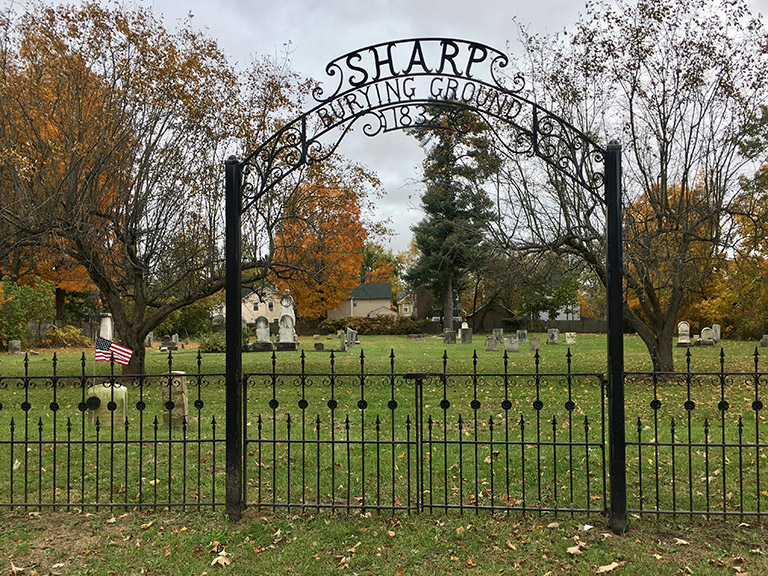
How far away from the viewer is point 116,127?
11.9 meters

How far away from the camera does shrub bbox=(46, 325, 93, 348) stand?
30.5 m

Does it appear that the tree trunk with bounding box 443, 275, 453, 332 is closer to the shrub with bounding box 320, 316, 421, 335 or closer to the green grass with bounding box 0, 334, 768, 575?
the shrub with bounding box 320, 316, 421, 335

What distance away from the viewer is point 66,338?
1207 inches

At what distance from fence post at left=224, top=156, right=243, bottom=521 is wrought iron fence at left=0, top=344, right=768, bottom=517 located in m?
0.10

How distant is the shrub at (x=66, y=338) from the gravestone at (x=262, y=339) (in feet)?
34.9

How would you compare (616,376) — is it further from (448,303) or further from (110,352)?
(448,303)

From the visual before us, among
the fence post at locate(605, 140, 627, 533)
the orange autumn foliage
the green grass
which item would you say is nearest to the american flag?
the green grass

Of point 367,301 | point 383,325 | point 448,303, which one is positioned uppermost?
point 367,301

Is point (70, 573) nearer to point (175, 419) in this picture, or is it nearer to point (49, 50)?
point (175, 419)

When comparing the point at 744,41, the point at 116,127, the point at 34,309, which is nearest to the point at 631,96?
the point at 744,41

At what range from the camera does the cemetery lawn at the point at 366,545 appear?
165 inches

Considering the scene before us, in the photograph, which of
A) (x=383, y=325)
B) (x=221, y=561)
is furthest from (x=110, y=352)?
(x=383, y=325)

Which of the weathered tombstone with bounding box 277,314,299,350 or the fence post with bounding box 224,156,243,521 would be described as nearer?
the fence post with bounding box 224,156,243,521

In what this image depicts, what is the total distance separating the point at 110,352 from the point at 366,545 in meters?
4.03
